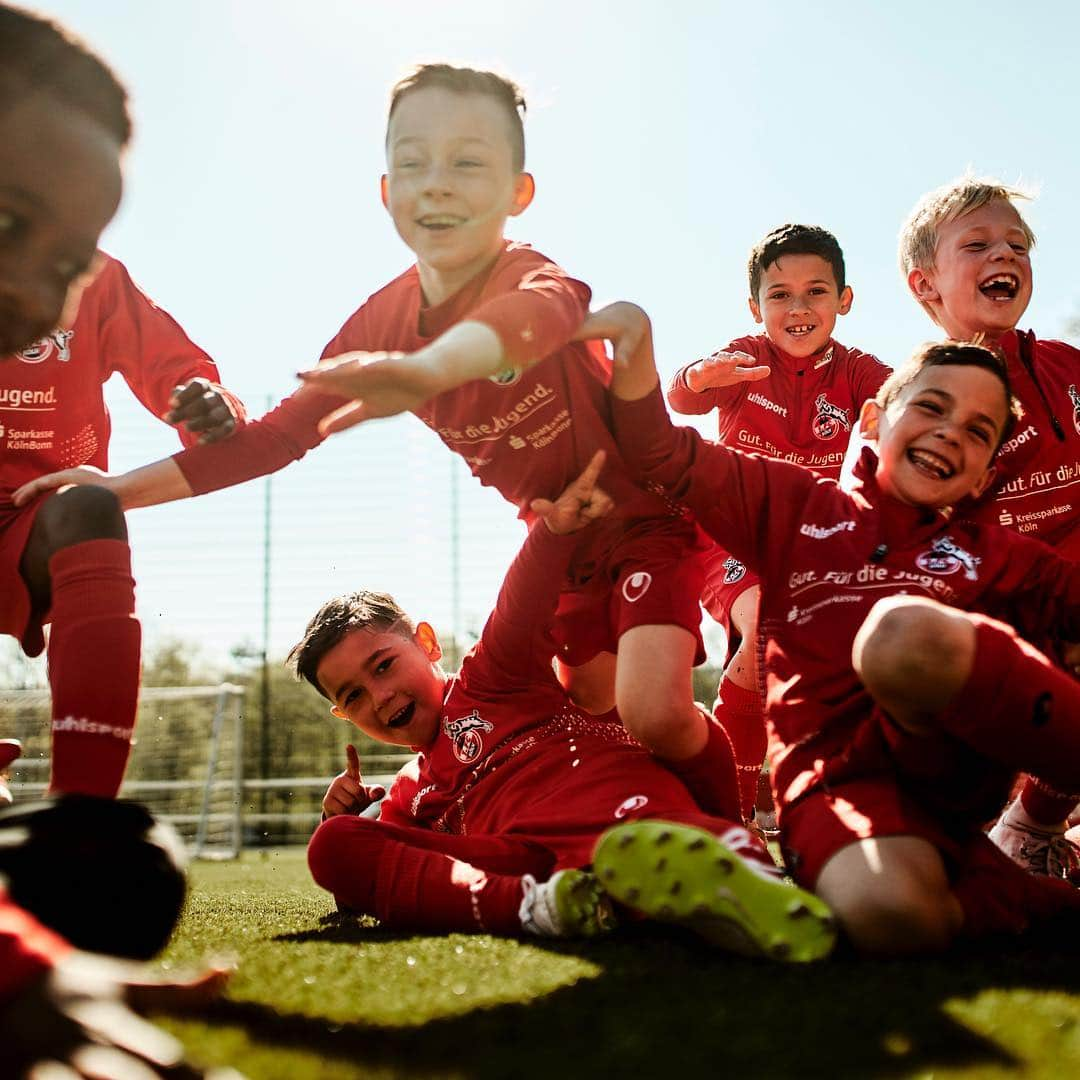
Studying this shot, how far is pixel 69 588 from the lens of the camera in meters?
1.47

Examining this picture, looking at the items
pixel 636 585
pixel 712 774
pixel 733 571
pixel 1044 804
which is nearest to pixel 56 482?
pixel 636 585

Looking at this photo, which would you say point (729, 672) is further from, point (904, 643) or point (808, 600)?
point (904, 643)

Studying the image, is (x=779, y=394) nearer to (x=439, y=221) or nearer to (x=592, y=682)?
(x=592, y=682)

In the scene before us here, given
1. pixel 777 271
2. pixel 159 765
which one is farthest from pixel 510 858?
pixel 159 765

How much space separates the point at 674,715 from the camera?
172 centimetres

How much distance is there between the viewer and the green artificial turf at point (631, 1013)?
31.4 inches

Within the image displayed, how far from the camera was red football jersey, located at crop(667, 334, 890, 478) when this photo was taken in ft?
9.71

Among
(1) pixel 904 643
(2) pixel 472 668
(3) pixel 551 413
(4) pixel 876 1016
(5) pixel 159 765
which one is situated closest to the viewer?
(4) pixel 876 1016

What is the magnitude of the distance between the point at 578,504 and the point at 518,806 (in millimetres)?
500

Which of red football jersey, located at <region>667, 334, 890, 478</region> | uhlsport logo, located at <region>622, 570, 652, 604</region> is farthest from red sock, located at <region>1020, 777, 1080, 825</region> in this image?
red football jersey, located at <region>667, 334, 890, 478</region>

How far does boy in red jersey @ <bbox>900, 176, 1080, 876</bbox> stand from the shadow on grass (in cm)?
134

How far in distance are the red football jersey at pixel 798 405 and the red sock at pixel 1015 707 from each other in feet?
5.63

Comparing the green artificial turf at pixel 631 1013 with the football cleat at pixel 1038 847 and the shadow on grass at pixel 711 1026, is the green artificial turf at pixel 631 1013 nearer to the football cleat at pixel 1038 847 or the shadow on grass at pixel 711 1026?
the shadow on grass at pixel 711 1026

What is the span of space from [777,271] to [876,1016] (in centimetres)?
248
